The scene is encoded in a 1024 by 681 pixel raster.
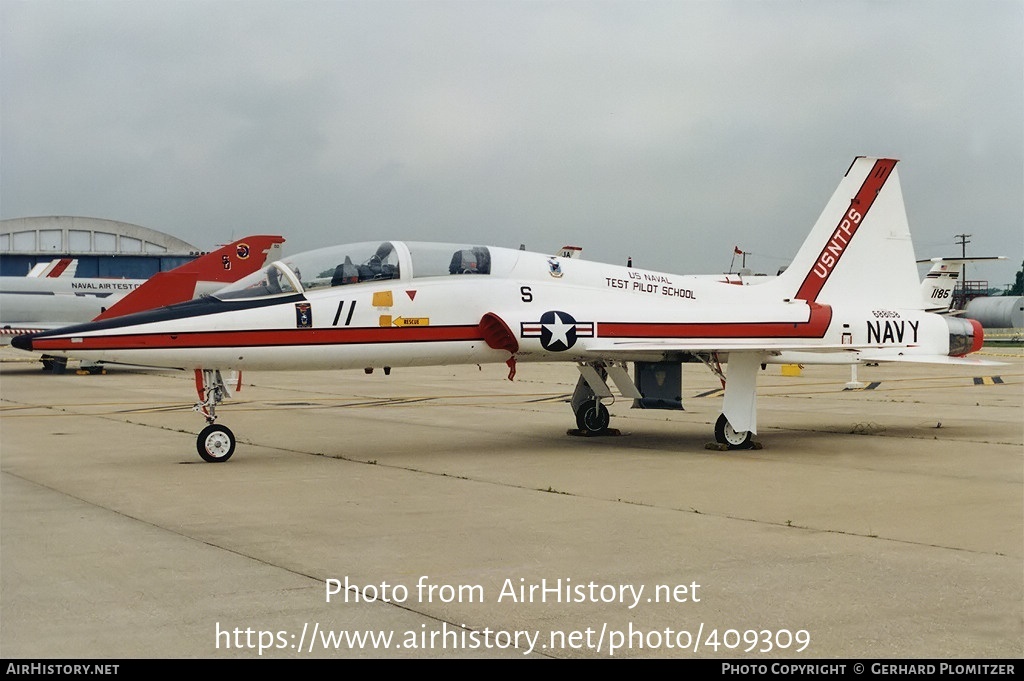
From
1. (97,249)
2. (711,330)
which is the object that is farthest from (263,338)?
(97,249)

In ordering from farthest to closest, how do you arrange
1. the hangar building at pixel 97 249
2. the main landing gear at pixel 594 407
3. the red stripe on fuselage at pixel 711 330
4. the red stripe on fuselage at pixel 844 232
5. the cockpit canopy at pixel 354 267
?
the hangar building at pixel 97 249 → the red stripe on fuselage at pixel 844 232 → the main landing gear at pixel 594 407 → the red stripe on fuselage at pixel 711 330 → the cockpit canopy at pixel 354 267

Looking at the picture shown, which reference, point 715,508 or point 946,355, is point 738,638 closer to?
point 715,508

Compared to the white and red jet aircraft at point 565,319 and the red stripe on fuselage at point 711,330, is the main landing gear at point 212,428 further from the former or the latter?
the red stripe on fuselage at point 711,330

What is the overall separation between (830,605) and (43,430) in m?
13.5

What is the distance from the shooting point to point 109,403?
822 inches

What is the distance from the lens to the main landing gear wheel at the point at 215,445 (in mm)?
11852

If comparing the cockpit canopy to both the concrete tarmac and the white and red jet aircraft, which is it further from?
the concrete tarmac

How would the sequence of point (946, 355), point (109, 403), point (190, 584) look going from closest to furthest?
point (190, 584) < point (946, 355) < point (109, 403)

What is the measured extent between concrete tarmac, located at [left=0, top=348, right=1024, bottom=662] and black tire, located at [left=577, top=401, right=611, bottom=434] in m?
0.45

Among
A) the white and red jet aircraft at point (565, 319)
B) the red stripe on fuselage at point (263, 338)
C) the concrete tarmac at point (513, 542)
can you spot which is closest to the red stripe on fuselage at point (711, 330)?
the white and red jet aircraft at point (565, 319)

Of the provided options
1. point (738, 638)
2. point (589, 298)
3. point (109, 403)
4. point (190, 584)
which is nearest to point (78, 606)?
point (190, 584)

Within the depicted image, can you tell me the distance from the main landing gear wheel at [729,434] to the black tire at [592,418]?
7.17 feet

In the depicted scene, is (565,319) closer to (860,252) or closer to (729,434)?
(729,434)

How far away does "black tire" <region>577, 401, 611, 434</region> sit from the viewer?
48.5ft
